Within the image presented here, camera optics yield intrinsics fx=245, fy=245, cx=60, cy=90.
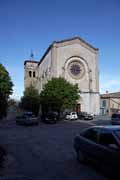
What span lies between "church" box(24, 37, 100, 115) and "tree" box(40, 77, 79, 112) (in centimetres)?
831

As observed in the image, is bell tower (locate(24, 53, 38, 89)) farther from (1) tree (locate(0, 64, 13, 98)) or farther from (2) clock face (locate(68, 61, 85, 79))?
(1) tree (locate(0, 64, 13, 98))

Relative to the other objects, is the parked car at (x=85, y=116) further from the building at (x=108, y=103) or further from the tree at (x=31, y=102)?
the building at (x=108, y=103)

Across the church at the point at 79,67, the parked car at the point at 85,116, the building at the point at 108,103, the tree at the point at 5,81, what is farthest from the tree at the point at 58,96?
the building at the point at 108,103

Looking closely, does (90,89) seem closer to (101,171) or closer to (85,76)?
(85,76)

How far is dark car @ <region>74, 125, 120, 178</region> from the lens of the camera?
6837 millimetres

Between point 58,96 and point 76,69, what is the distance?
1399 centimetres

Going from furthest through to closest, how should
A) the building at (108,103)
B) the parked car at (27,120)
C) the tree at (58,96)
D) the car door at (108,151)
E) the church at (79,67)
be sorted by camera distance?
the building at (108,103) → the church at (79,67) → the tree at (58,96) → the parked car at (27,120) → the car door at (108,151)

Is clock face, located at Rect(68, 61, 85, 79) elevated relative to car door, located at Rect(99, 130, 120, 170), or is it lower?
elevated

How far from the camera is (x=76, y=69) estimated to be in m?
55.4

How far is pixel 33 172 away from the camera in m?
8.00

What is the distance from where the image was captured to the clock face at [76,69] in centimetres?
5509

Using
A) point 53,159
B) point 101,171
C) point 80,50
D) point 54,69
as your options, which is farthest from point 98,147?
point 80,50

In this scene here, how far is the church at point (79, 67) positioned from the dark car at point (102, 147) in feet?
145

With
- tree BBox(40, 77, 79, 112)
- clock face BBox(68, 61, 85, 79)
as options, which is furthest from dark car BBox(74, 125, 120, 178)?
clock face BBox(68, 61, 85, 79)
